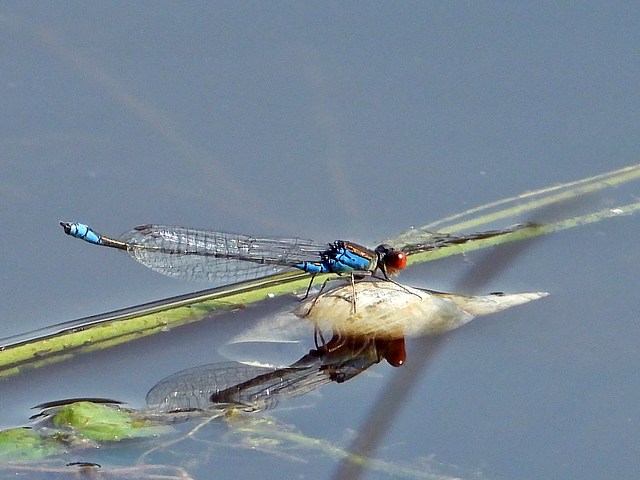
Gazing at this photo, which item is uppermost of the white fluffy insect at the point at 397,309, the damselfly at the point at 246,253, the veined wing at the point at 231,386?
the damselfly at the point at 246,253

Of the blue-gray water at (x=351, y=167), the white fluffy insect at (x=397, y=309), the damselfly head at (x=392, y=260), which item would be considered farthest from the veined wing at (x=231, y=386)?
the damselfly head at (x=392, y=260)

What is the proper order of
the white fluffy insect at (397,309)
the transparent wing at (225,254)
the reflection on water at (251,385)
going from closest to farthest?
the reflection on water at (251,385) < the white fluffy insect at (397,309) < the transparent wing at (225,254)

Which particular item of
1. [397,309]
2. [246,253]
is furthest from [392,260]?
[246,253]

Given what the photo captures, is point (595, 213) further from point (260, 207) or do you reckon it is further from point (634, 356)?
point (260, 207)

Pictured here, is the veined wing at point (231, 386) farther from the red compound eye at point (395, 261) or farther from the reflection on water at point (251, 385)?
the red compound eye at point (395, 261)

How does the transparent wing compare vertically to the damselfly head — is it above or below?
above

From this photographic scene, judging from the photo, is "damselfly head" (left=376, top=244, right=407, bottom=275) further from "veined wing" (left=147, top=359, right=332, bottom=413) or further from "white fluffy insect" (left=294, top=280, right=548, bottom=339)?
"veined wing" (left=147, top=359, right=332, bottom=413)

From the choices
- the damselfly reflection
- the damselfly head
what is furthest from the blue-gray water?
the damselfly head

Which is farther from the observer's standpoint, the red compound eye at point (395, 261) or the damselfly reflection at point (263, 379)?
the red compound eye at point (395, 261)
